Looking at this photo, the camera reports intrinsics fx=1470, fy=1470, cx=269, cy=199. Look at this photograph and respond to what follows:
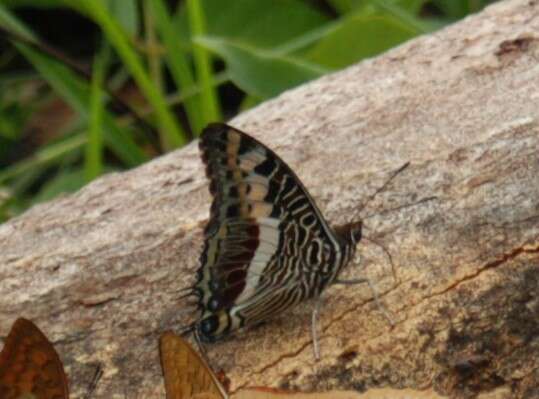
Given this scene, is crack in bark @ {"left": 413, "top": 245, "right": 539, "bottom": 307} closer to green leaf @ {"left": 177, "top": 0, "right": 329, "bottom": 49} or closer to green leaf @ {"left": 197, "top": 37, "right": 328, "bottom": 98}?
green leaf @ {"left": 197, "top": 37, "right": 328, "bottom": 98}

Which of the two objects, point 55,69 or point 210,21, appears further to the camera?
point 210,21

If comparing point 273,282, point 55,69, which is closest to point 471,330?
point 273,282

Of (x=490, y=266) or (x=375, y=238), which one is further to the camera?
(x=375, y=238)

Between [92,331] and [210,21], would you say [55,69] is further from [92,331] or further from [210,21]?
[92,331]

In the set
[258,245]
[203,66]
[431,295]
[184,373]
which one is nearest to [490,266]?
[431,295]

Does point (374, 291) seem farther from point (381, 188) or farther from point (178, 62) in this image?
point (178, 62)

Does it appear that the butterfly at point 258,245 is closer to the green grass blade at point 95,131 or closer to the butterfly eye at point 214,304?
the butterfly eye at point 214,304
